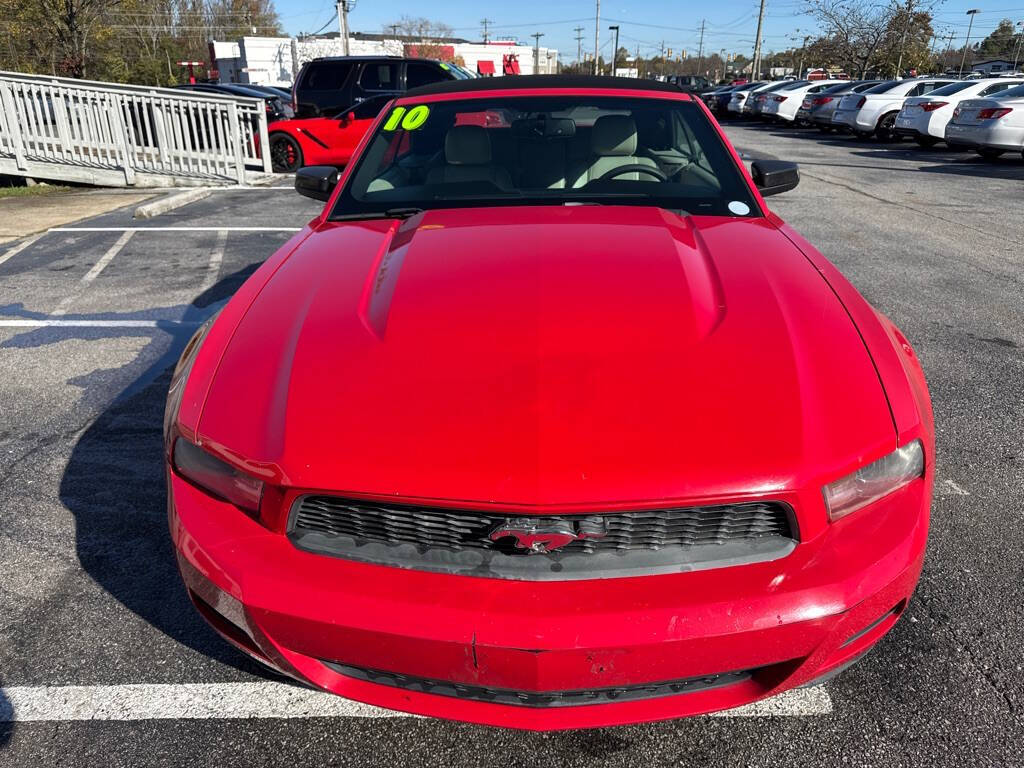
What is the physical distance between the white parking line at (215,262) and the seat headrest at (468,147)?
140 inches

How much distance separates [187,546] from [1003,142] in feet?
54.1

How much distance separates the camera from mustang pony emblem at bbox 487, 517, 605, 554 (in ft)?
5.03

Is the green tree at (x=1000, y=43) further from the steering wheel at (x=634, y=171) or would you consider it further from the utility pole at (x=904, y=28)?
the steering wheel at (x=634, y=171)

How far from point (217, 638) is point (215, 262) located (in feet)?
17.5

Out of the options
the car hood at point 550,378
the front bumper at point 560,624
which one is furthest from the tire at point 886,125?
the front bumper at point 560,624

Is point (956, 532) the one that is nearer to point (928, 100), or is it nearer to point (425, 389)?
point (425, 389)

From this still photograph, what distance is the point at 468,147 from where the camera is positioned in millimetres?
3201

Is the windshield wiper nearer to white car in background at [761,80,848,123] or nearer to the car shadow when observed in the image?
the car shadow

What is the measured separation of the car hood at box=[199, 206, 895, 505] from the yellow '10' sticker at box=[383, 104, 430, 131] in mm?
1257

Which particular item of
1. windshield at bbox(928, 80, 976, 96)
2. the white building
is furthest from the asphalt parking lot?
the white building

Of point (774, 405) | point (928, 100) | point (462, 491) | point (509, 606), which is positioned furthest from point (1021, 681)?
point (928, 100)

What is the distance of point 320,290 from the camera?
219cm

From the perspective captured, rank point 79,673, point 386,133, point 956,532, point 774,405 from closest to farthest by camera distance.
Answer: point 774,405 → point 79,673 → point 956,532 → point 386,133

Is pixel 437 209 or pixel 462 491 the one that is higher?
pixel 437 209
